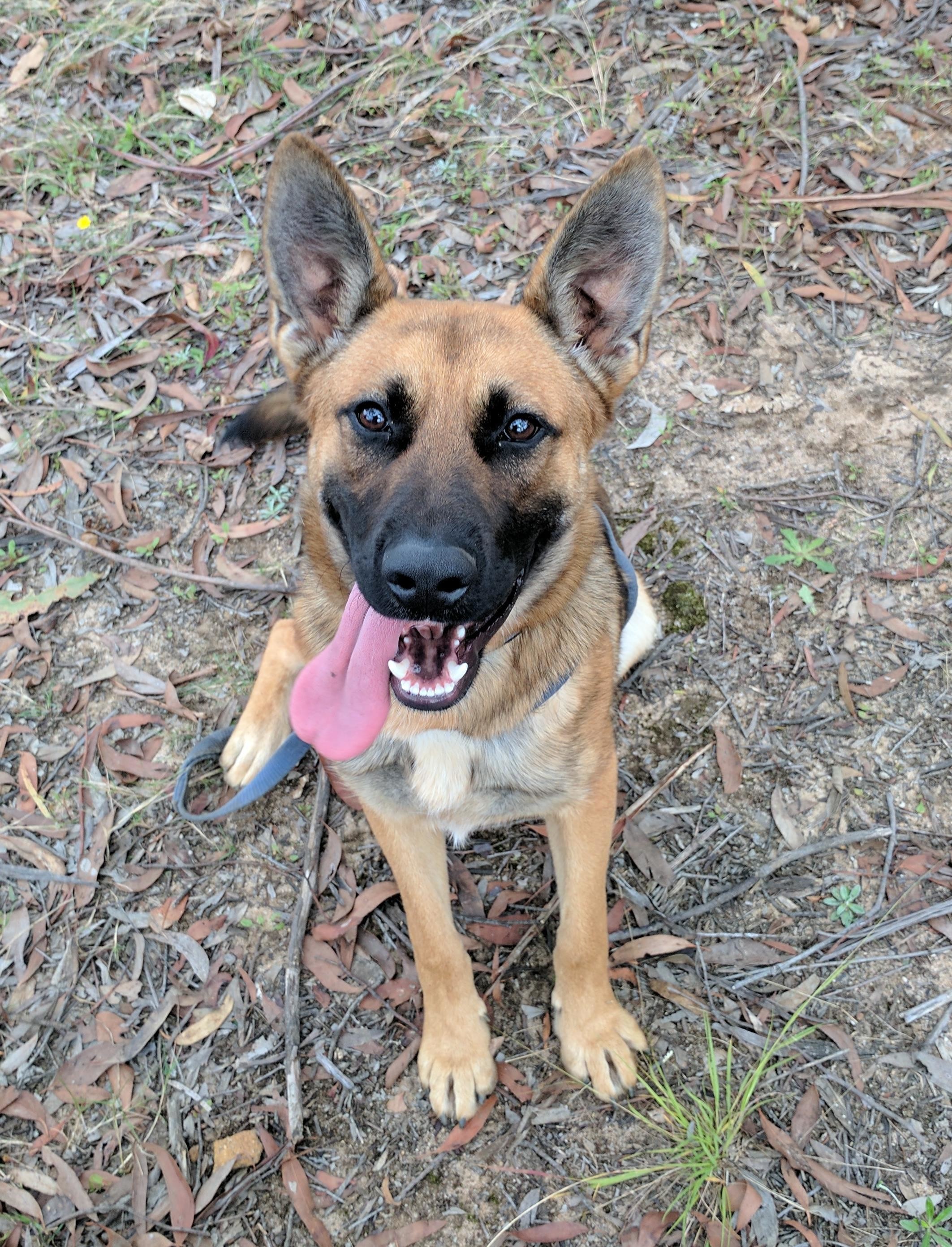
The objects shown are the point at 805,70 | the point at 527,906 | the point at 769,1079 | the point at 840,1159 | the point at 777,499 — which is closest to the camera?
the point at 840,1159

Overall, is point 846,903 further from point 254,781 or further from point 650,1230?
point 254,781

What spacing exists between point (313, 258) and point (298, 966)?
Result: 2.72 metres

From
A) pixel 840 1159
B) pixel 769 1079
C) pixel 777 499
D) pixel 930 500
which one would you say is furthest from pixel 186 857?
pixel 930 500

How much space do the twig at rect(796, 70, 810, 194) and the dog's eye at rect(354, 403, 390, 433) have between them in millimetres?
3719

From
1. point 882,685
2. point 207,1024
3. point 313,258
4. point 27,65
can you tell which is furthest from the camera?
point 27,65

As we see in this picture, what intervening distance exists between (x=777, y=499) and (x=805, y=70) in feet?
9.84

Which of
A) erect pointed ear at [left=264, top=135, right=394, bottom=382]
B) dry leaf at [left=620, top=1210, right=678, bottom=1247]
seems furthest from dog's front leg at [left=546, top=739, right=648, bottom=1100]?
erect pointed ear at [left=264, top=135, right=394, bottom=382]

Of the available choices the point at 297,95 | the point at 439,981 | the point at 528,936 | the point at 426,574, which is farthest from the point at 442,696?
the point at 297,95

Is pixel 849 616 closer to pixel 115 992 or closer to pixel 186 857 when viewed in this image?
pixel 186 857

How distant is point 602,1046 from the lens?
306 cm

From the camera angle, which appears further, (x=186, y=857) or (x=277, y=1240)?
(x=186, y=857)

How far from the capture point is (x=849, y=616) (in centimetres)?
396

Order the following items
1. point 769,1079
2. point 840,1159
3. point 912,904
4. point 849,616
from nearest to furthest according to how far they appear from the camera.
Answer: point 840,1159, point 769,1079, point 912,904, point 849,616

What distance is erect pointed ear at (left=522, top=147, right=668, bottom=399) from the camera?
2590 mm
